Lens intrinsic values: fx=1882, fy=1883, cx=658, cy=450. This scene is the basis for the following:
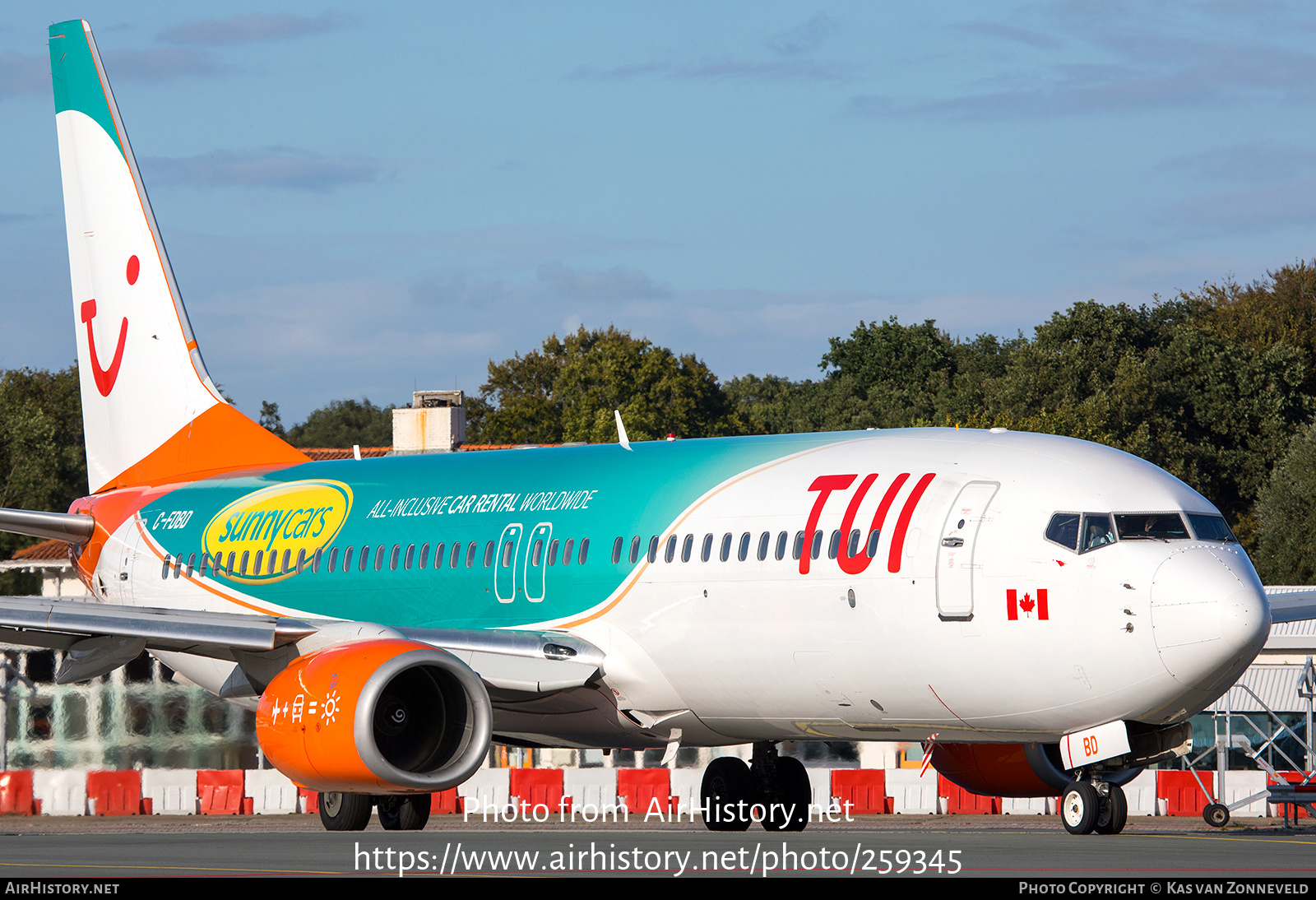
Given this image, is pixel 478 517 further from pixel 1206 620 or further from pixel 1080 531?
pixel 1206 620

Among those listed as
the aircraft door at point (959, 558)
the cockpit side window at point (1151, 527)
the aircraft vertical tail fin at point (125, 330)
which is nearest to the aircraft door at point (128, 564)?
the aircraft vertical tail fin at point (125, 330)

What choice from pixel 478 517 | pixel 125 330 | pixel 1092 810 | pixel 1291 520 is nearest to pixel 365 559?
pixel 478 517

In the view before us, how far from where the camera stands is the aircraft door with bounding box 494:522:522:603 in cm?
2183

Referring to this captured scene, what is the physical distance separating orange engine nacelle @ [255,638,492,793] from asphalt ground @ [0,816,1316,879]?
80 cm

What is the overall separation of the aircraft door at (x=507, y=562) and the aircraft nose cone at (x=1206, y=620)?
8.02m

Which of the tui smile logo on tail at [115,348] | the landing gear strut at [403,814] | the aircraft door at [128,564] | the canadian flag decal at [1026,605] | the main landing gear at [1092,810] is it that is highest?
the tui smile logo on tail at [115,348]

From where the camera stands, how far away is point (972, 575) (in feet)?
57.2

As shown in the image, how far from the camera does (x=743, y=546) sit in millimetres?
19438

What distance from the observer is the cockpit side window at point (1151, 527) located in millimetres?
17016

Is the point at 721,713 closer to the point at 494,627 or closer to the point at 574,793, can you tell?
the point at 494,627

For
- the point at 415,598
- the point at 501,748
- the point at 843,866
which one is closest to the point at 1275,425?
the point at 501,748

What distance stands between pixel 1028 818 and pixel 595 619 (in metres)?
12.3

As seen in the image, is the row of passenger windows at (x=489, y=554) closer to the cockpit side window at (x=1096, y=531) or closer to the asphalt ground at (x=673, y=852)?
the cockpit side window at (x=1096, y=531)

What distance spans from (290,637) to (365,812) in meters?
3.13
